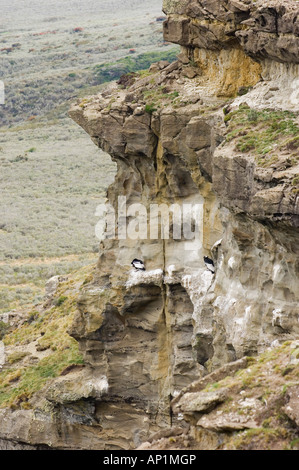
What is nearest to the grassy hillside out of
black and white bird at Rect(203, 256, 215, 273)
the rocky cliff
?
the rocky cliff

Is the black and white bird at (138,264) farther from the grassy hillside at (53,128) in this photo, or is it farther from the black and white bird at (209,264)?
the grassy hillside at (53,128)

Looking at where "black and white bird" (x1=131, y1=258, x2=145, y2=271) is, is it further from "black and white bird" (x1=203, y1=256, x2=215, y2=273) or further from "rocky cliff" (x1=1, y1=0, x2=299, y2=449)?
"black and white bird" (x1=203, y1=256, x2=215, y2=273)

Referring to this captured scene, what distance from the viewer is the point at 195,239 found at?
29.2 m

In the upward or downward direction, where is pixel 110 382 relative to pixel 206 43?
downward

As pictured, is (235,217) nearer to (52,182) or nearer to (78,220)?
(78,220)

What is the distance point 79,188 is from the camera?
80688 millimetres

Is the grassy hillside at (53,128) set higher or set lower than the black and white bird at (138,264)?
lower

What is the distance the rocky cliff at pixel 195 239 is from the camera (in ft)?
72.7

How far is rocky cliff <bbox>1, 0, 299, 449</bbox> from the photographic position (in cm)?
2216

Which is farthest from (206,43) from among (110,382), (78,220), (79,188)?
(79,188)

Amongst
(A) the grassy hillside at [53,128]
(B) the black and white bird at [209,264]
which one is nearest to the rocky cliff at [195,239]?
(B) the black and white bird at [209,264]

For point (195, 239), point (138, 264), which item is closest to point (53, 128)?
point (138, 264)

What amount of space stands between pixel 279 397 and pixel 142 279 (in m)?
13.6

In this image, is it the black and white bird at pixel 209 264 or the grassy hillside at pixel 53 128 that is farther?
the grassy hillside at pixel 53 128
